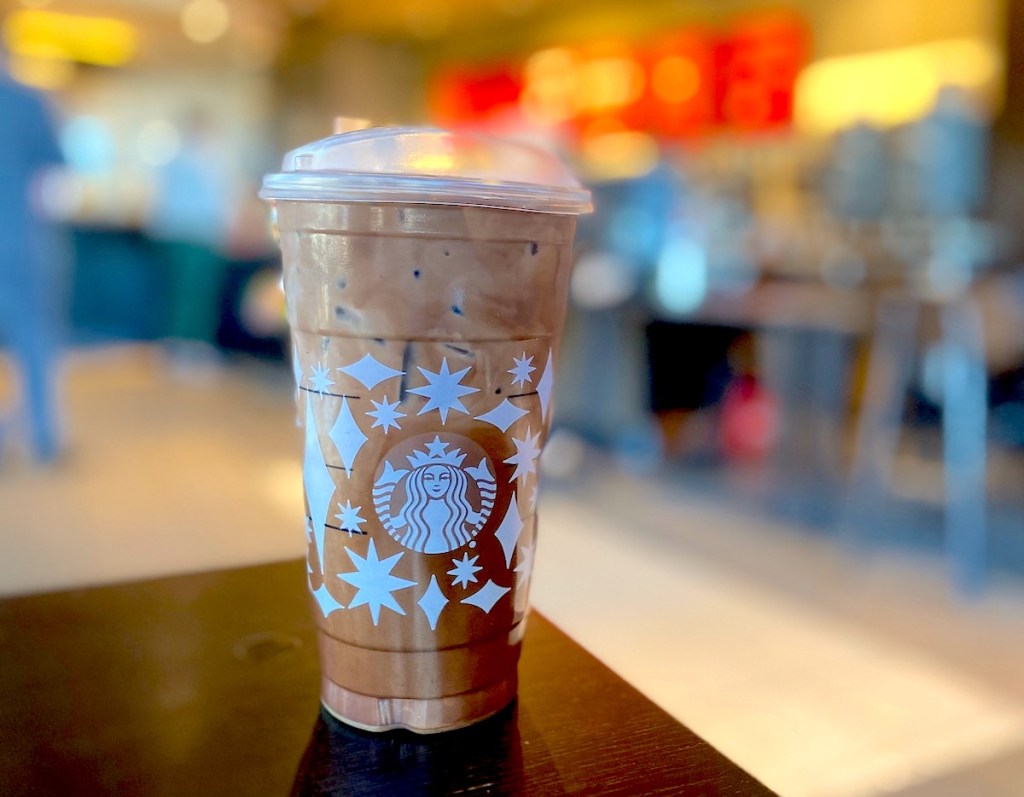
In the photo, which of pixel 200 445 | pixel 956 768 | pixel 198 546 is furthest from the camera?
pixel 200 445

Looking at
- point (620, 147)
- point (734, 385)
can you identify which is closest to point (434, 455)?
point (734, 385)

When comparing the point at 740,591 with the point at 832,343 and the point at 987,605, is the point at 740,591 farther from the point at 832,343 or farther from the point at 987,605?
the point at 832,343

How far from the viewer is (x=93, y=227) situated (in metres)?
5.87

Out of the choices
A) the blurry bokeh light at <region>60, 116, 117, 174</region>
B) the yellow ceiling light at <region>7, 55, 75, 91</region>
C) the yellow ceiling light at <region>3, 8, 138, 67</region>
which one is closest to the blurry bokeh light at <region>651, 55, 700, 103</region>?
the yellow ceiling light at <region>3, 8, 138, 67</region>

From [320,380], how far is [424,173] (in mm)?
129

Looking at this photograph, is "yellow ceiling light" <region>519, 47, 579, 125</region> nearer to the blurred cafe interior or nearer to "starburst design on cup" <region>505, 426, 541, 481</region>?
the blurred cafe interior

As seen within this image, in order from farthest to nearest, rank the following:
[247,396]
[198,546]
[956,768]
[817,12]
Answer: [817,12] < [247,396] < [198,546] < [956,768]

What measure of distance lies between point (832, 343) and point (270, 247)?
337 centimetres

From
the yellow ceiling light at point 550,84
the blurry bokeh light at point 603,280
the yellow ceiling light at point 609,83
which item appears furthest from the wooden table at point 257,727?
the yellow ceiling light at point 550,84

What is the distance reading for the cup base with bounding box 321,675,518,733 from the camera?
0.52 m

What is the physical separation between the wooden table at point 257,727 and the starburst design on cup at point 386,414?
0.59 feet

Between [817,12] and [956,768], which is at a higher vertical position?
[817,12]

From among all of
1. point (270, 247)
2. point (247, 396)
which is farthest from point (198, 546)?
point (270, 247)

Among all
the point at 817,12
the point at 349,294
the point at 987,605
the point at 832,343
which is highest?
the point at 817,12
